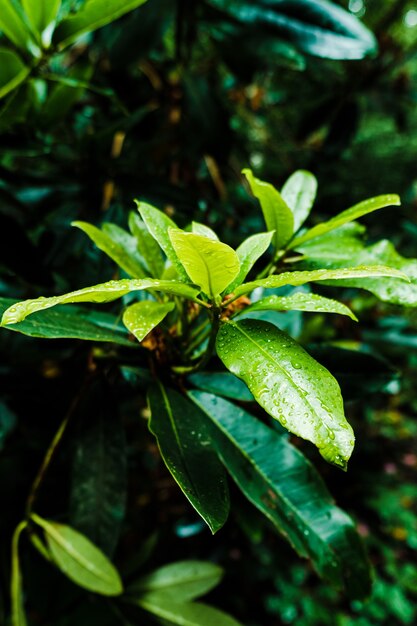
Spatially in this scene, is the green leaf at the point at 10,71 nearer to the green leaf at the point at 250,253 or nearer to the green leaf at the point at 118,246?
the green leaf at the point at 118,246

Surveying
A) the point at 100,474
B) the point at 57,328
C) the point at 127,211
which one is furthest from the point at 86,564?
the point at 127,211

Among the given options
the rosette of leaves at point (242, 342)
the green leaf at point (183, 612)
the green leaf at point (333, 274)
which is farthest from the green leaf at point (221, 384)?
the green leaf at point (183, 612)

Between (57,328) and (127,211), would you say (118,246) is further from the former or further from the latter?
(127,211)

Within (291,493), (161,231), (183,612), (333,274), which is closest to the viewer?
(333,274)

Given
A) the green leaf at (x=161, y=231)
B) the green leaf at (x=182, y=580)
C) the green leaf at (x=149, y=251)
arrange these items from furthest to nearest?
1. the green leaf at (x=182, y=580)
2. the green leaf at (x=149, y=251)
3. the green leaf at (x=161, y=231)

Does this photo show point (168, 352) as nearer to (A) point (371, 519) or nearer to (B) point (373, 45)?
(B) point (373, 45)

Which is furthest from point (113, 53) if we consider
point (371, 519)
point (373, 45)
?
point (371, 519)

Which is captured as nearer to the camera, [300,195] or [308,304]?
[308,304]

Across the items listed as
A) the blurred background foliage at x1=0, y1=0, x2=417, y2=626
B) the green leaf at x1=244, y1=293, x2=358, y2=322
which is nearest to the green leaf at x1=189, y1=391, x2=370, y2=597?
the blurred background foliage at x1=0, y1=0, x2=417, y2=626
